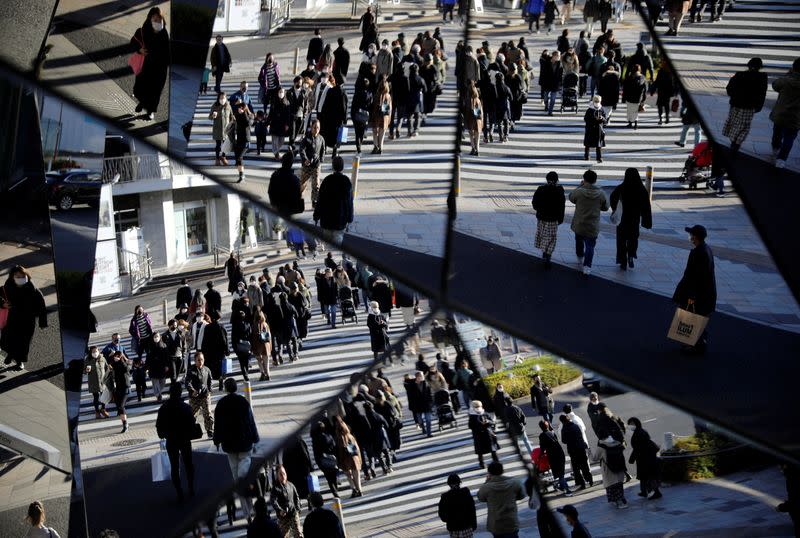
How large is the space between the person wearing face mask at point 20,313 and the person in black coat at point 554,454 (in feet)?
5.17

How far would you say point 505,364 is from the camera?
3.43 m

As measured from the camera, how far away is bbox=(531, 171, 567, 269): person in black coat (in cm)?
420

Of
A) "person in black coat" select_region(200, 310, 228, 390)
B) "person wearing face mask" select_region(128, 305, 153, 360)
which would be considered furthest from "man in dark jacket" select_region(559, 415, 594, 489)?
"person wearing face mask" select_region(128, 305, 153, 360)

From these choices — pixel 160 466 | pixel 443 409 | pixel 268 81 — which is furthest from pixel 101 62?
pixel 443 409

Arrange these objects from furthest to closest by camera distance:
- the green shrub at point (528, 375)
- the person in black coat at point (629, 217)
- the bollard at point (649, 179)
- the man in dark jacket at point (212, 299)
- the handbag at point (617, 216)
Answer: the bollard at point (649, 179), the person in black coat at point (629, 217), the handbag at point (617, 216), the man in dark jacket at point (212, 299), the green shrub at point (528, 375)

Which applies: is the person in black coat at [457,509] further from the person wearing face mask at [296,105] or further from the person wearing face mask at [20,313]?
the person wearing face mask at [296,105]

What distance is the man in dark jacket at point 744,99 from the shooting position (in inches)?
172

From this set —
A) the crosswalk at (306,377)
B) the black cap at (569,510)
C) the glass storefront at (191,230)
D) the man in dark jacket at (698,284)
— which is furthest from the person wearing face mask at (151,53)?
the man in dark jacket at (698,284)

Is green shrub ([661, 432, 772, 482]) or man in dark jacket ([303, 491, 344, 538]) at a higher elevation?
green shrub ([661, 432, 772, 482])

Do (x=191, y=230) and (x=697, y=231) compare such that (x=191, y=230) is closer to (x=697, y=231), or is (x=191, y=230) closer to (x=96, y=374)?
(x=96, y=374)

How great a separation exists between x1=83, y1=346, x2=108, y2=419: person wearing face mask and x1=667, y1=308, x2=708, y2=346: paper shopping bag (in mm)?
1900

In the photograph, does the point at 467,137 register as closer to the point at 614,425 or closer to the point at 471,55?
the point at 471,55

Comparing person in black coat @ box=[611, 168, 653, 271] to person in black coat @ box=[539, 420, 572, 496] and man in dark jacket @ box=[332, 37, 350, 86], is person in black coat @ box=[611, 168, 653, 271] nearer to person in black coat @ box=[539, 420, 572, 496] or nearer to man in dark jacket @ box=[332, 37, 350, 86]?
person in black coat @ box=[539, 420, 572, 496]

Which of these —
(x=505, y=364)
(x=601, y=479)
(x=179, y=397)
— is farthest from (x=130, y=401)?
(x=601, y=479)
